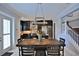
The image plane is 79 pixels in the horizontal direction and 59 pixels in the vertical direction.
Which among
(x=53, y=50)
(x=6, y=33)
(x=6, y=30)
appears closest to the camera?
(x=53, y=50)

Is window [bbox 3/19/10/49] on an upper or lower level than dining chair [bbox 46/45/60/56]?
upper

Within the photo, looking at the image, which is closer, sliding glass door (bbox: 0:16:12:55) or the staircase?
the staircase

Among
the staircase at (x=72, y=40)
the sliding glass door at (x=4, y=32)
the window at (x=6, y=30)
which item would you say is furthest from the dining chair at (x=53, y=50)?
the window at (x=6, y=30)

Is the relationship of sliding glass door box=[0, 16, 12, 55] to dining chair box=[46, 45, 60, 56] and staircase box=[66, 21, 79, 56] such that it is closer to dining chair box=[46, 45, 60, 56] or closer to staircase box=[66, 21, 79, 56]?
dining chair box=[46, 45, 60, 56]

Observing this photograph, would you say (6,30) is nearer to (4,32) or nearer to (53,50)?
(4,32)

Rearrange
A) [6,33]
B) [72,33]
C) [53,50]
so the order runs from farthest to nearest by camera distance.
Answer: [6,33], [72,33], [53,50]

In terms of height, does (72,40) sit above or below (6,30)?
below

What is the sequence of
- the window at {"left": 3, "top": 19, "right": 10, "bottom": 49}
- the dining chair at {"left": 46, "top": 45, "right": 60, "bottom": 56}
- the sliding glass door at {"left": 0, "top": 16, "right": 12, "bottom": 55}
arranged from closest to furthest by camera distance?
the dining chair at {"left": 46, "top": 45, "right": 60, "bottom": 56}, the sliding glass door at {"left": 0, "top": 16, "right": 12, "bottom": 55}, the window at {"left": 3, "top": 19, "right": 10, "bottom": 49}

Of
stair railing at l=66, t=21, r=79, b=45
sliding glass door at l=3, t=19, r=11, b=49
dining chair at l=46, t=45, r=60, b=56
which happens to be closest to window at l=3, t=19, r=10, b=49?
sliding glass door at l=3, t=19, r=11, b=49

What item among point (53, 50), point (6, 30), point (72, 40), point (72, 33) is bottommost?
point (53, 50)

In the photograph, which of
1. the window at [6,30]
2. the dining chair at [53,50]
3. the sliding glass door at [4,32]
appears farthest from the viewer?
the window at [6,30]

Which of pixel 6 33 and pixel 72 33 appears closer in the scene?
pixel 72 33

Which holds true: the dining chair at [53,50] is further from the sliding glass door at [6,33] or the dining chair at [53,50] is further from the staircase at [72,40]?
the sliding glass door at [6,33]

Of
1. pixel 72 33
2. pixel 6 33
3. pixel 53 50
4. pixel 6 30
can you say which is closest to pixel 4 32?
pixel 6 30
